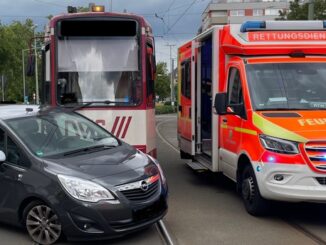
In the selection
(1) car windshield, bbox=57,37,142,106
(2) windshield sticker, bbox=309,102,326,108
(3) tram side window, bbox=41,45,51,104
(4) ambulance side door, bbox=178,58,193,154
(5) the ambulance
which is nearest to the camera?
(5) the ambulance

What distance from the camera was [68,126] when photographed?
23.5 feet

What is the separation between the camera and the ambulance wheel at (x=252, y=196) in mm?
7066

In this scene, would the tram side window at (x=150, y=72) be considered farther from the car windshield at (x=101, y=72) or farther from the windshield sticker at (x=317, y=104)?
the windshield sticker at (x=317, y=104)

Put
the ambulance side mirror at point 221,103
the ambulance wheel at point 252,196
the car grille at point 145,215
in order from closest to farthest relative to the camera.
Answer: the car grille at point 145,215 → the ambulance wheel at point 252,196 → the ambulance side mirror at point 221,103

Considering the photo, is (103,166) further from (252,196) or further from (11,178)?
(252,196)

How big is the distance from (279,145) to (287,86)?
132 cm

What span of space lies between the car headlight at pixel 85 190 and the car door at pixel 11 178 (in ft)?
2.26

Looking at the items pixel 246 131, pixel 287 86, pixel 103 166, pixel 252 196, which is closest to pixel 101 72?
pixel 246 131

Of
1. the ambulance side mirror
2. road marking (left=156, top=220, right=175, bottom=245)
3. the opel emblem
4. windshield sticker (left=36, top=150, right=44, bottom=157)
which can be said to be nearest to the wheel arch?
windshield sticker (left=36, top=150, right=44, bottom=157)

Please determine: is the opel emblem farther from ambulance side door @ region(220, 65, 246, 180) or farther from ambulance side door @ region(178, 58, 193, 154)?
ambulance side door @ region(178, 58, 193, 154)

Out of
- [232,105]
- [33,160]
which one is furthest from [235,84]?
[33,160]

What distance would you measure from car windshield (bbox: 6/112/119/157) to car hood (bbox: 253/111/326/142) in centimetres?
202

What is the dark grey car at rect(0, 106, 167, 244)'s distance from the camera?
5676mm

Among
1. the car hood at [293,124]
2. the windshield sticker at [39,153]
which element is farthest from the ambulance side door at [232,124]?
the windshield sticker at [39,153]
